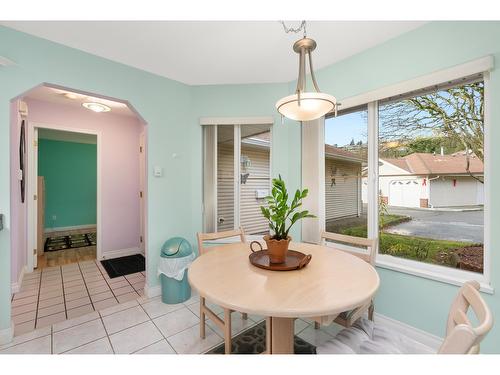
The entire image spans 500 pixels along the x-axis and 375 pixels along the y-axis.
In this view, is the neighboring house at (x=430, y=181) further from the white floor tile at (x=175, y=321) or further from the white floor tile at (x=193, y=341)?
the white floor tile at (x=175, y=321)

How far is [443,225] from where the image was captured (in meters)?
1.86

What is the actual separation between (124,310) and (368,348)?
223cm

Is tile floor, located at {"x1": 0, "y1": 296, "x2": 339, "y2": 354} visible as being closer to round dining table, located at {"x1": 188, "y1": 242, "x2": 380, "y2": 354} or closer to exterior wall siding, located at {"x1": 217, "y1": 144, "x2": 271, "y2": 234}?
round dining table, located at {"x1": 188, "y1": 242, "x2": 380, "y2": 354}

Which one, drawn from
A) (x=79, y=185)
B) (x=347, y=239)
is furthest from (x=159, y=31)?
(x=79, y=185)

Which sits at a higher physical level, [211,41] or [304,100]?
→ [211,41]

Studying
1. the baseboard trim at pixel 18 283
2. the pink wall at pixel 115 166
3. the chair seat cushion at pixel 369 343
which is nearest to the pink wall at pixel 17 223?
the baseboard trim at pixel 18 283

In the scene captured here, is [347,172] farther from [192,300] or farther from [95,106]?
[95,106]

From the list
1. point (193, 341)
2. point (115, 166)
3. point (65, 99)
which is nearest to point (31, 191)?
point (115, 166)

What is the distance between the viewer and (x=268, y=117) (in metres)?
2.71

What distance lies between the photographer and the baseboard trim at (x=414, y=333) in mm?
1714

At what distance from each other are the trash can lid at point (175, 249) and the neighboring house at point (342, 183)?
1644 millimetres

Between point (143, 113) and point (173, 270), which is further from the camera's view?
point (143, 113)

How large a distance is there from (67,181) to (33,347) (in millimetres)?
5413

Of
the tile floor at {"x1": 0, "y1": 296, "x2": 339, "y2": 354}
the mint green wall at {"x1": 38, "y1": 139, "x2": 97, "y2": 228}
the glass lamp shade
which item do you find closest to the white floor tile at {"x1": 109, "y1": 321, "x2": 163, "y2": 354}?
the tile floor at {"x1": 0, "y1": 296, "x2": 339, "y2": 354}
